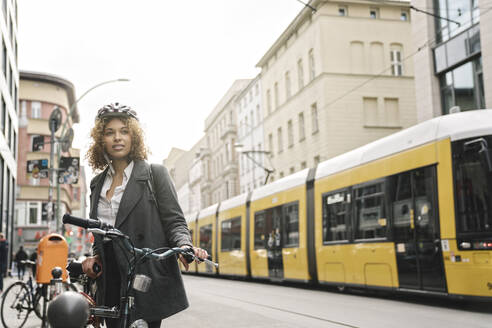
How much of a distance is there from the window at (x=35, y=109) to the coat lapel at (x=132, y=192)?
2388 inches

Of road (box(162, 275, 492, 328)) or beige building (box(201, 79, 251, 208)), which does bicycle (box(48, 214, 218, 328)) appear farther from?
beige building (box(201, 79, 251, 208))

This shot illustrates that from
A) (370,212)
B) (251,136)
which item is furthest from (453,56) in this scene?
(251,136)

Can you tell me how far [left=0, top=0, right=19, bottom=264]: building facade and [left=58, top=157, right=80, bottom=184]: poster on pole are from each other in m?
7.58

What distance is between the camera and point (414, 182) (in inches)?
454

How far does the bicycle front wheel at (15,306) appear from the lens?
8734mm

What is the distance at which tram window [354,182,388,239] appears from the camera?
12.7 metres

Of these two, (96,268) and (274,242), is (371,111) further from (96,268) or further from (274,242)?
(96,268)

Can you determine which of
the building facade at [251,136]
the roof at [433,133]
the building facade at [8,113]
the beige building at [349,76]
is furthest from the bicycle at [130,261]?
the building facade at [251,136]

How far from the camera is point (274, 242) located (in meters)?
19.1

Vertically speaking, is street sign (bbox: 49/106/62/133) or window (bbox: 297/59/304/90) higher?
window (bbox: 297/59/304/90)

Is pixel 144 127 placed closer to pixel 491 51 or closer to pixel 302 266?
pixel 302 266

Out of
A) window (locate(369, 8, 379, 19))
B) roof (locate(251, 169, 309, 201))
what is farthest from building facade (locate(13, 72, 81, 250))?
roof (locate(251, 169, 309, 201))

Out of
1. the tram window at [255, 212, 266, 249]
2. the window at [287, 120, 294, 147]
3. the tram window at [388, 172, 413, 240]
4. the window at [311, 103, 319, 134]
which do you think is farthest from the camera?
the window at [287, 120, 294, 147]

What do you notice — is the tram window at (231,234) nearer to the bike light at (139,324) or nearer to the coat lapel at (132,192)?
the coat lapel at (132,192)
